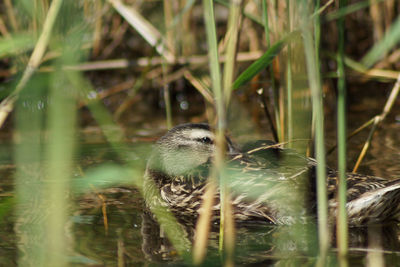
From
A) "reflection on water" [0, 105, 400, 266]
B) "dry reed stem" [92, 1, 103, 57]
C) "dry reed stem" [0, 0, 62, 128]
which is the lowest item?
"reflection on water" [0, 105, 400, 266]

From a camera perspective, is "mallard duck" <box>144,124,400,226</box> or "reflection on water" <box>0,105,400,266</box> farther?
"mallard duck" <box>144,124,400,226</box>

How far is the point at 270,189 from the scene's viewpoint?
4109 millimetres

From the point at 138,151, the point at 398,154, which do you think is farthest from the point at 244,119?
the point at 398,154

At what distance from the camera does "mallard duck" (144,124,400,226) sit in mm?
3930

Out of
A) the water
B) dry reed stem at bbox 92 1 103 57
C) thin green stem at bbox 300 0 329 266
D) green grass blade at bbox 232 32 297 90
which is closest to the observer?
thin green stem at bbox 300 0 329 266

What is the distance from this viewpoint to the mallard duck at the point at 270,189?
3930 millimetres

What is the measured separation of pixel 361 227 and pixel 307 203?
0.34 m

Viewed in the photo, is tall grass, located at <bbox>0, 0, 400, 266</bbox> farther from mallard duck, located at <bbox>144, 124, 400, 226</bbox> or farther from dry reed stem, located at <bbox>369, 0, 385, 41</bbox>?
dry reed stem, located at <bbox>369, 0, 385, 41</bbox>

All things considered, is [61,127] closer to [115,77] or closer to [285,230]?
[285,230]

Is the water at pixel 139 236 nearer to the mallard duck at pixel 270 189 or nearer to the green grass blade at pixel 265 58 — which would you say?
the mallard duck at pixel 270 189

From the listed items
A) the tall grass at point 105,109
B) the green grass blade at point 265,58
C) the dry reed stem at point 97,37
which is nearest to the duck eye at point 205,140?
the tall grass at point 105,109

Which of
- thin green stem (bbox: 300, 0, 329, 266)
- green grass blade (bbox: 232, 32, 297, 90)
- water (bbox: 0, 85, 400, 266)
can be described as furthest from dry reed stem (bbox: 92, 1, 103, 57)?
thin green stem (bbox: 300, 0, 329, 266)

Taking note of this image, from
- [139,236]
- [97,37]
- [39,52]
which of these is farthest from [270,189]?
[97,37]

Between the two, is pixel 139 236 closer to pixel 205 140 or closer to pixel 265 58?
pixel 205 140
